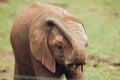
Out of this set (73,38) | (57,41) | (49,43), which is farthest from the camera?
(49,43)

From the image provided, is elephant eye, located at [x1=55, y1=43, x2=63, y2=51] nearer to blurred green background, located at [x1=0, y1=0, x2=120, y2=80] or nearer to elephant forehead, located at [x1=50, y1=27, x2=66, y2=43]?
elephant forehead, located at [x1=50, y1=27, x2=66, y2=43]

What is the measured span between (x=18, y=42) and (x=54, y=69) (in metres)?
0.98

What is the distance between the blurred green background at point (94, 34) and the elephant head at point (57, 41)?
2588 millimetres

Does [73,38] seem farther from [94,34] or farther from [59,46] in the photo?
[94,34]

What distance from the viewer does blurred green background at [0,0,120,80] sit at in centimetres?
1134

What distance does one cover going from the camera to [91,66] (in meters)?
11.7

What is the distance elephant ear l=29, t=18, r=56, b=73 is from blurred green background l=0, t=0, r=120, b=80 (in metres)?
2.56

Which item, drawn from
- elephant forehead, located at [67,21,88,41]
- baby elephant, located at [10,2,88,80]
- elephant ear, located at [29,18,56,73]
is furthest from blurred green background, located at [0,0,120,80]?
elephant forehead, located at [67,21,88,41]

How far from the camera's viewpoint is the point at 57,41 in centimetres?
768

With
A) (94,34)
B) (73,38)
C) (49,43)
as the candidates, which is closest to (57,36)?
(49,43)

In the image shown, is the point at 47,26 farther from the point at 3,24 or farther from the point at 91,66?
the point at 3,24

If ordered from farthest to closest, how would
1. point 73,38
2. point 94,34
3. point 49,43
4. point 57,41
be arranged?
point 94,34
point 49,43
point 57,41
point 73,38

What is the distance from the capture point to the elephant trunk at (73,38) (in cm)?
729

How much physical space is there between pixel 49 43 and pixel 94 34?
703 centimetres
